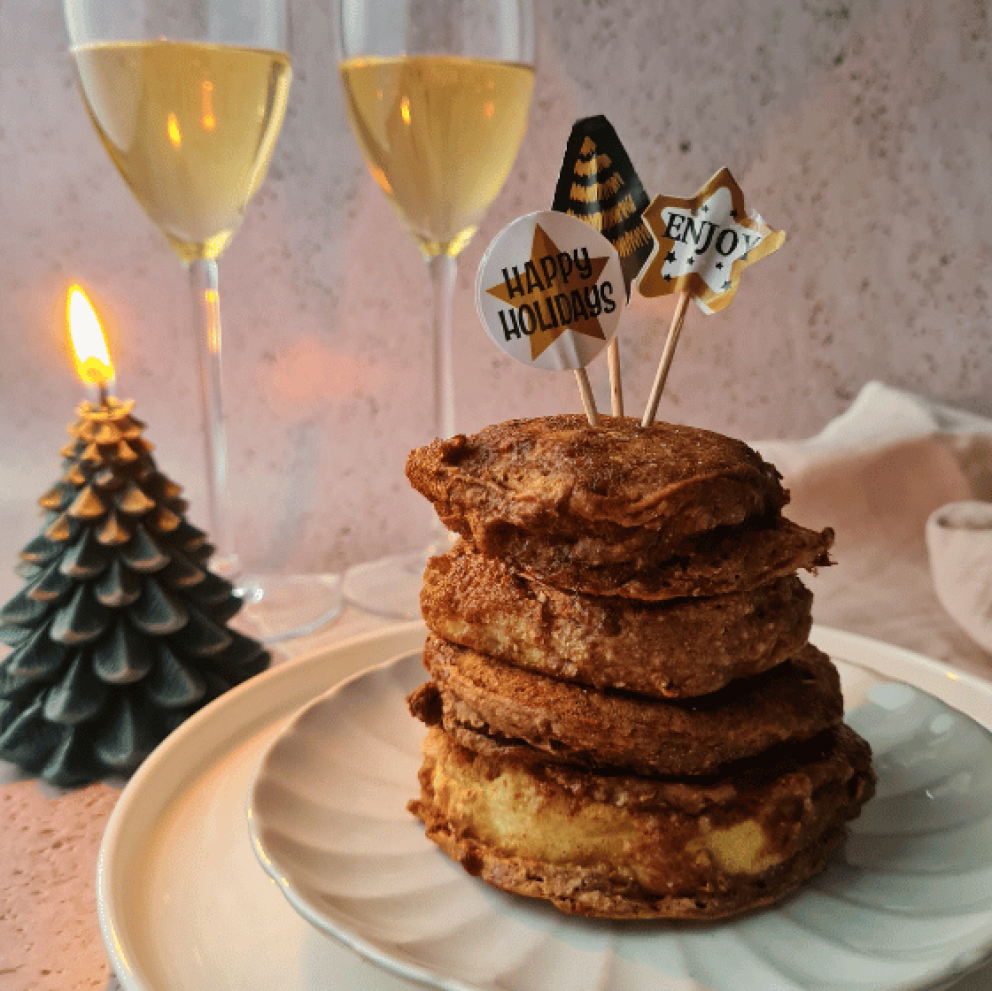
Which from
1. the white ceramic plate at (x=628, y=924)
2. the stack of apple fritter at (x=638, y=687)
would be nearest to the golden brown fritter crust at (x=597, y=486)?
the stack of apple fritter at (x=638, y=687)

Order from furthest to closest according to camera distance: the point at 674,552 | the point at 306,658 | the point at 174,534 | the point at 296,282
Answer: the point at 296,282 < the point at 174,534 < the point at 306,658 < the point at 674,552

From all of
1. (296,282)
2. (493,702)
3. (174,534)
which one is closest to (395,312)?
(296,282)

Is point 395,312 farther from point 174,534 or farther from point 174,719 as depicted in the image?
point 174,719

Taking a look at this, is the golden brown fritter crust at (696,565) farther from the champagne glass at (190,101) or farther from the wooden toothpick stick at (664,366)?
the champagne glass at (190,101)

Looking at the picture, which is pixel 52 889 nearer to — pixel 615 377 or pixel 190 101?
pixel 615 377

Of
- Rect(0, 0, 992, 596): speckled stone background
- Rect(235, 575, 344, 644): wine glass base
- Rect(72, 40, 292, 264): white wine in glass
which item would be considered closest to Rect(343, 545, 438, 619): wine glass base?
Rect(235, 575, 344, 644): wine glass base

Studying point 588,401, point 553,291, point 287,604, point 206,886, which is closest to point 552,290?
point 553,291
